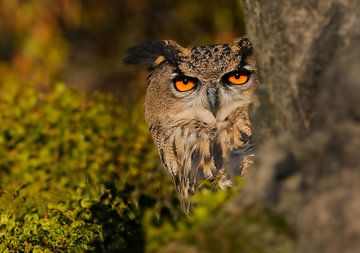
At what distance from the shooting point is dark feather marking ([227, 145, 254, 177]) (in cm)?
414

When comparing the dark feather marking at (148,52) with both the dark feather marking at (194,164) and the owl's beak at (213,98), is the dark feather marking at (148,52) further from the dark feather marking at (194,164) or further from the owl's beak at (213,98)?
the dark feather marking at (194,164)

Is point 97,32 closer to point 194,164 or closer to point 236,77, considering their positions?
point 236,77

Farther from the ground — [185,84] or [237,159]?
[185,84]

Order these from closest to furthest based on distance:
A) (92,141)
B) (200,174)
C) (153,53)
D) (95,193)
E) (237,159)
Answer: (237,159) → (200,174) → (95,193) → (153,53) → (92,141)

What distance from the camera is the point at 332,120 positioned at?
93.4 inches

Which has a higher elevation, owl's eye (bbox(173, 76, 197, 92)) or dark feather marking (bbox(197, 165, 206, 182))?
owl's eye (bbox(173, 76, 197, 92))

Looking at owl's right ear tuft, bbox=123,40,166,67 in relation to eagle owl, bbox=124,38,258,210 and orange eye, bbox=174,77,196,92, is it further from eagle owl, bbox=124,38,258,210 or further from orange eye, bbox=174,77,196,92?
orange eye, bbox=174,77,196,92

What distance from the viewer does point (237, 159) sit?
425 centimetres

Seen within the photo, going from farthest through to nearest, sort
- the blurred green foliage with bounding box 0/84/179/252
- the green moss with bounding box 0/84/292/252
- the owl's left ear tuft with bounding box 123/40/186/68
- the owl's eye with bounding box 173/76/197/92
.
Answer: the owl's left ear tuft with bounding box 123/40/186/68 → the owl's eye with bounding box 173/76/197/92 → the blurred green foliage with bounding box 0/84/179/252 → the green moss with bounding box 0/84/292/252

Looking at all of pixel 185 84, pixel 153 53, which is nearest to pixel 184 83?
pixel 185 84

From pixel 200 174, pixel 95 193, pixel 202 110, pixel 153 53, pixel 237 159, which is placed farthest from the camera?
pixel 153 53

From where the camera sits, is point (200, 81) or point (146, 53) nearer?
point (200, 81)

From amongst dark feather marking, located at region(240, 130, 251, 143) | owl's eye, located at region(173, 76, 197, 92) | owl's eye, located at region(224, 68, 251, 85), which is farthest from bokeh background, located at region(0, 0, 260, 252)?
owl's eye, located at region(224, 68, 251, 85)

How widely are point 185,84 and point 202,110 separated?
0.26m
